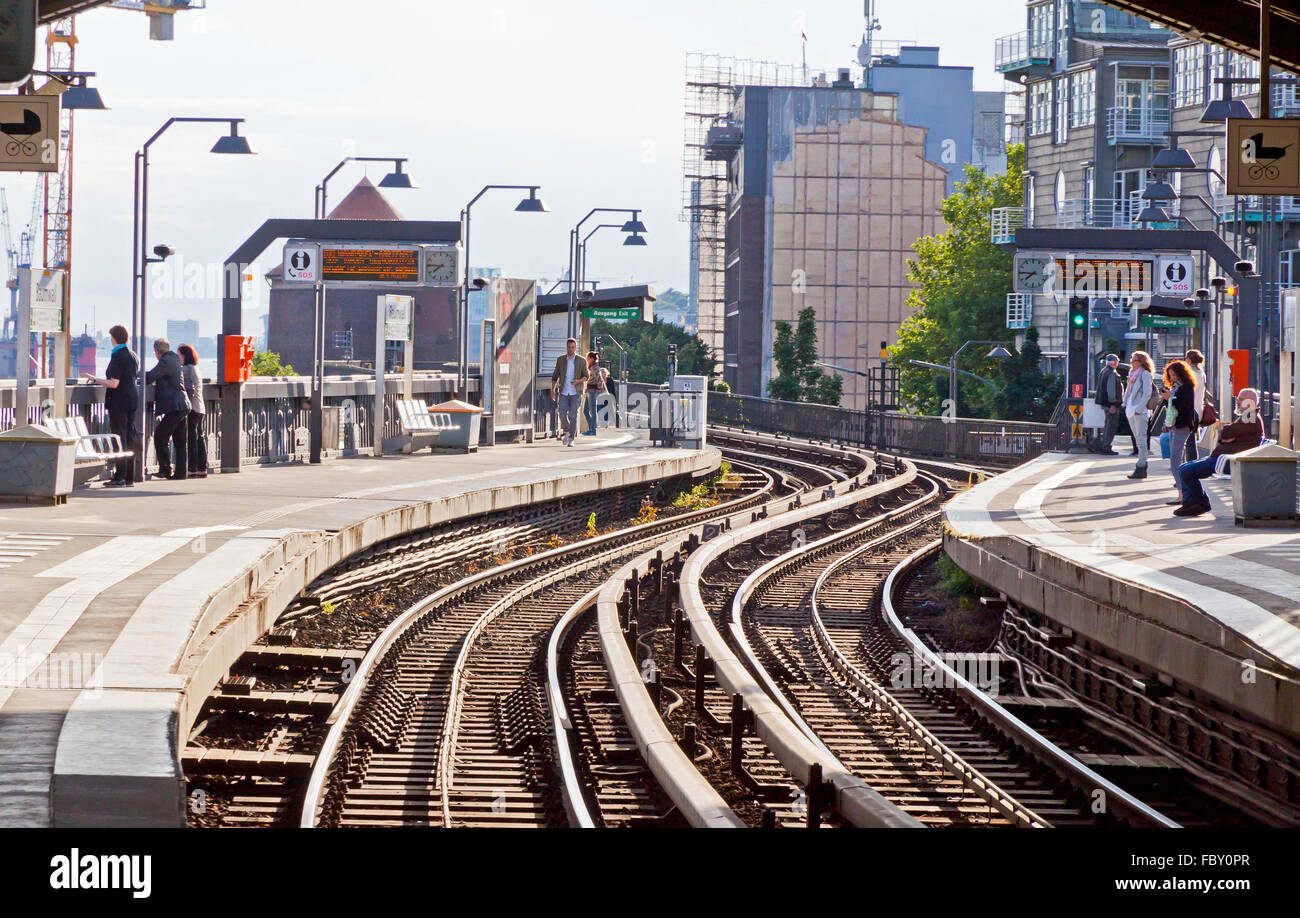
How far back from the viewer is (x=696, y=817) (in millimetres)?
7805

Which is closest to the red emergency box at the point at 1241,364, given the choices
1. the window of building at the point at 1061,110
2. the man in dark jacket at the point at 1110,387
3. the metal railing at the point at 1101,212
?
the man in dark jacket at the point at 1110,387

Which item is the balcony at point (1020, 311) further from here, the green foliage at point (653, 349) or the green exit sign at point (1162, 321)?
the green exit sign at point (1162, 321)

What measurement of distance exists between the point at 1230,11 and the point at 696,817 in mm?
10744

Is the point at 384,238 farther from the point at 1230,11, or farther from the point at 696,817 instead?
the point at 696,817

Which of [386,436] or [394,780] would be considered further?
[386,436]

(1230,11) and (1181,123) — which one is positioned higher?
(1181,123)

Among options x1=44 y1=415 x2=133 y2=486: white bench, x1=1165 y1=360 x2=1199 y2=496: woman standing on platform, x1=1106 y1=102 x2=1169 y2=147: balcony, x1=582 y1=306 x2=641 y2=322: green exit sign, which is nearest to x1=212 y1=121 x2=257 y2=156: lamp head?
x1=44 y1=415 x2=133 y2=486: white bench

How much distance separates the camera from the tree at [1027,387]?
202 feet

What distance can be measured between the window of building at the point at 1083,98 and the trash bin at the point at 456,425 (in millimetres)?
41580

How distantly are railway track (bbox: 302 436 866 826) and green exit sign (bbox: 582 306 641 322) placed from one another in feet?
65.7

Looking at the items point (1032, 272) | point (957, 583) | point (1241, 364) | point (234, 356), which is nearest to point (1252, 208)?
point (1032, 272)
